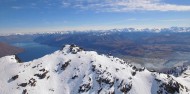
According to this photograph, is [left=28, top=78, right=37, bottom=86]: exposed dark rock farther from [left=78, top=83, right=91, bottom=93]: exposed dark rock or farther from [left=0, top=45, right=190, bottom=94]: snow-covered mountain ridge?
[left=78, top=83, right=91, bottom=93]: exposed dark rock

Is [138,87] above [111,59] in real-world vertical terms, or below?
below

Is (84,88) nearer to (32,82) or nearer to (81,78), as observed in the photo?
(81,78)

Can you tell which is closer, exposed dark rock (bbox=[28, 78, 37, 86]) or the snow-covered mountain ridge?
the snow-covered mountain ridge

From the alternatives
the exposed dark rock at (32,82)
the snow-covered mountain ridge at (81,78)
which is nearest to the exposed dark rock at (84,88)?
the snow-covered mountain ridge at (81,78)

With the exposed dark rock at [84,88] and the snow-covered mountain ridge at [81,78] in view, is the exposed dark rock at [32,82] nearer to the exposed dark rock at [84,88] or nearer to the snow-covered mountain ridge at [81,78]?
the snow-covered mountain ridge at [81,78]

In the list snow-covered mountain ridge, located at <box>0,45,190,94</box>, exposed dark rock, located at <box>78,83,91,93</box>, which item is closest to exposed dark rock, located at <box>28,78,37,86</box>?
snow-covered mountain ridge, located at <box>0,45,190,94</box>

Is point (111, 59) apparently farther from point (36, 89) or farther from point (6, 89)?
point (6, 89)

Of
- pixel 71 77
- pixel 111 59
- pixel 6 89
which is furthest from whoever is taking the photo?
pixel 111 59

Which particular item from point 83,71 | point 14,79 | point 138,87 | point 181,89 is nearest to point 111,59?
point 83,71
